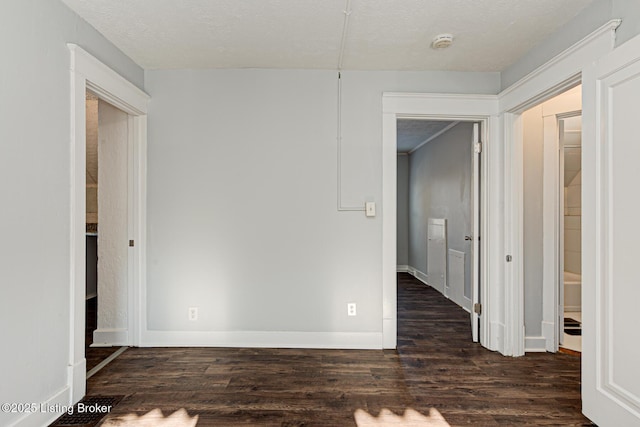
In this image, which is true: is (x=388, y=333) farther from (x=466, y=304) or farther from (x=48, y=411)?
(x=48, y=411)

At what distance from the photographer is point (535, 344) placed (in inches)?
118

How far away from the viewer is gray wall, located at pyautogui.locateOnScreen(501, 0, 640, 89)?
1788mm

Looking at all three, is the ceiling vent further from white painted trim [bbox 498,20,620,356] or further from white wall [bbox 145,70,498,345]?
white painted trim [bbox 498,20,620,356]

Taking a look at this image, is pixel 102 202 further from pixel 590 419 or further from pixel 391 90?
pixel 590 419

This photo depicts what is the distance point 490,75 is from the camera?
10.1 ft

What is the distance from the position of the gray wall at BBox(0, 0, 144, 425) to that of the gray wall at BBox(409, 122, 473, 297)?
11.2 feet

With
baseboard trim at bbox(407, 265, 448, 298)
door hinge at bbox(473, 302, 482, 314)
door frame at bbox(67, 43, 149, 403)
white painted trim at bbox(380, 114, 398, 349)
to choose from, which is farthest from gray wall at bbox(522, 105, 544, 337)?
door frame at bbox(67, 43, 149, 403)

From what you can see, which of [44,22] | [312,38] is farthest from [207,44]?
[44,22]

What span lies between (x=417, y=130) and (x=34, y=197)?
462 cm

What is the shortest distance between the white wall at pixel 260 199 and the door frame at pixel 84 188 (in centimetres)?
9

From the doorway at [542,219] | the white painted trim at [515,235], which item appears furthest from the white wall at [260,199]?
the doorway at [542,219]

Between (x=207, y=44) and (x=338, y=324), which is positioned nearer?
(x=207, y=44)

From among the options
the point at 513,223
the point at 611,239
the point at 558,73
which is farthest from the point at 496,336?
the point at 558,73

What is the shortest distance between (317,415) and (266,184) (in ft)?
5.97
